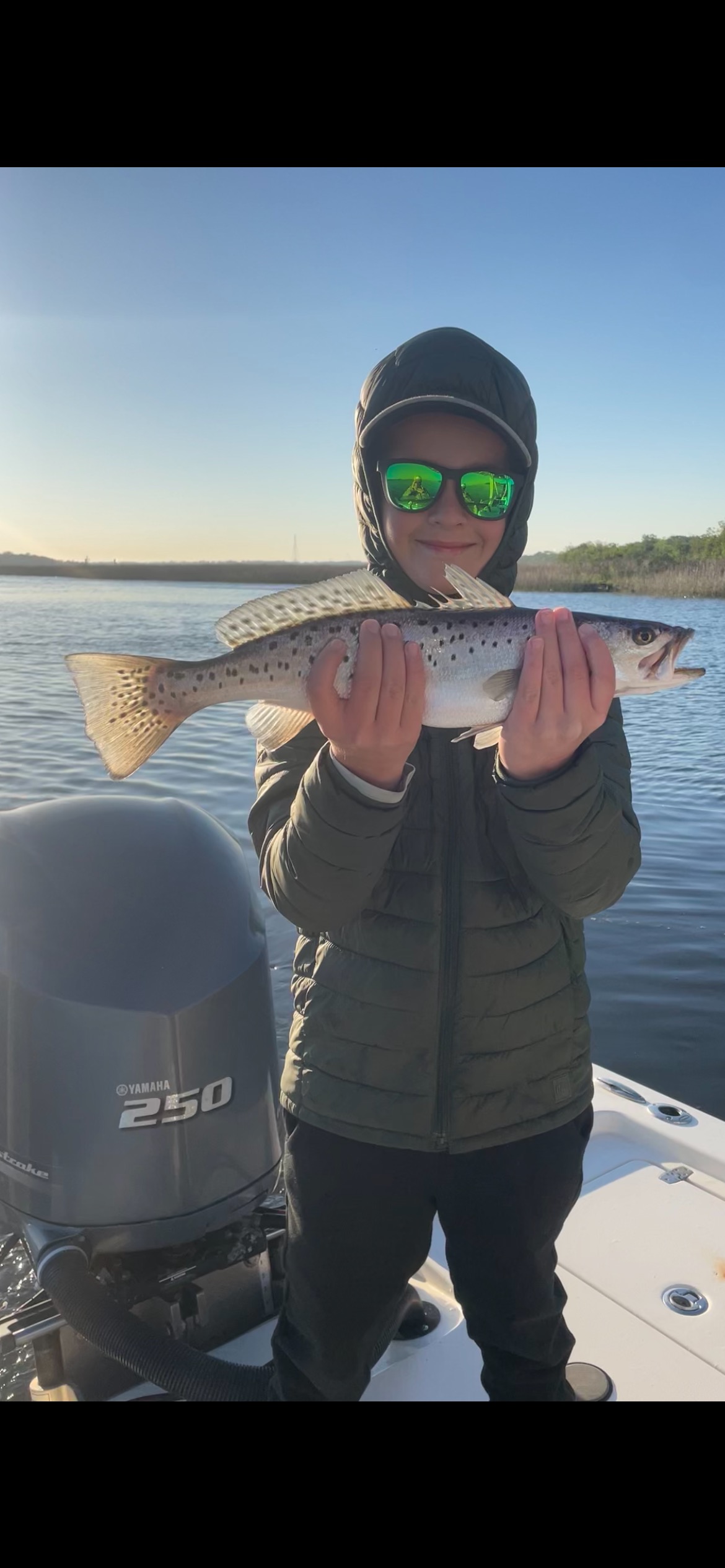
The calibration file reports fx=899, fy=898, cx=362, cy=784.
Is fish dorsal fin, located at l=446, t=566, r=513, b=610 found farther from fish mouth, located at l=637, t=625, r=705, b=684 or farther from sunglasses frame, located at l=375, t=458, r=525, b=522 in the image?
fish mouth, located at l=637, t=625, r=705, b=684

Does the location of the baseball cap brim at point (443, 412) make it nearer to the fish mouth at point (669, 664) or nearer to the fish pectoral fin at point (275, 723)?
the fish mouth at point (669, 664)

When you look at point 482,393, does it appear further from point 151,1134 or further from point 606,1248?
point 606,1248

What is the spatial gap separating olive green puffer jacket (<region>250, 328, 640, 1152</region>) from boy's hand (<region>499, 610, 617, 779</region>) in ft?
0.21

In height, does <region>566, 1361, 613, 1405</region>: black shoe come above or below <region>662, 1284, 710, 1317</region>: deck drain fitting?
above

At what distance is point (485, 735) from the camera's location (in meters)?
2.54

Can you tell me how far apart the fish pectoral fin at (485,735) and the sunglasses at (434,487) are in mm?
701

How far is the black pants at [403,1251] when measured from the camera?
230cm

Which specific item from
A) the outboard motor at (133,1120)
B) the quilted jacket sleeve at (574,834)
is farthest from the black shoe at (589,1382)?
the quilted jacket sleeve at (574,834)

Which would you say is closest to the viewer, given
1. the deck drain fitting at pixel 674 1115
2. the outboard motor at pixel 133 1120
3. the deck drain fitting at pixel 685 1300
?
the outboard motor at pixel 133 1120

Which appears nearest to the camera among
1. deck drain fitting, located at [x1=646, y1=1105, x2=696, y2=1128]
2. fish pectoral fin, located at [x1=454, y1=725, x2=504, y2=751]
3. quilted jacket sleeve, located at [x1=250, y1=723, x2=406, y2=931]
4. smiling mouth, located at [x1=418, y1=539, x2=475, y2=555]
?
quilted jacket sleeve, located at [x1=250, y1=723, x2=406, y2=931]

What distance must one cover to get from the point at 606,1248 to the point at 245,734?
43.7ft

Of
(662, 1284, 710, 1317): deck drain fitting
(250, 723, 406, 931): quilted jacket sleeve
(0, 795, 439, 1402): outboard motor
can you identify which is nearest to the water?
(0, 795, 439, 1402): outboard motor

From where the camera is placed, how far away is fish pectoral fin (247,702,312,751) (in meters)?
2.72
